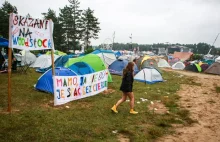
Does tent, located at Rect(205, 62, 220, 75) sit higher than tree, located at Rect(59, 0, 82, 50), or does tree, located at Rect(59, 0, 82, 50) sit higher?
tree, located at Rect(59, 0, 82, 50)

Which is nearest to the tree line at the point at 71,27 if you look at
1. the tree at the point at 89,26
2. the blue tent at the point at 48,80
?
the tree at the point at 89,26

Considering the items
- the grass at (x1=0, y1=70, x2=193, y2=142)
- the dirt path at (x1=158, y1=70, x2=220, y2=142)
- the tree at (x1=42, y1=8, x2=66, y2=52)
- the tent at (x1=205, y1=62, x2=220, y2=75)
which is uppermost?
the tree at (x1=42, y1=8, x2=66, y2=52)

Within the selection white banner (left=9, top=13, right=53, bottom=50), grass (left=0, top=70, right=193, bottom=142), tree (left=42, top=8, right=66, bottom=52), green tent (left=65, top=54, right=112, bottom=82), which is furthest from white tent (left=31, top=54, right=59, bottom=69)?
tree (left=42, top=8, right=66, bottom=52)

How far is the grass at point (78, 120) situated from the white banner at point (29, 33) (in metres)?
2.05

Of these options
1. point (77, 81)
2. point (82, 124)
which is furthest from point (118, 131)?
point (77, 81)

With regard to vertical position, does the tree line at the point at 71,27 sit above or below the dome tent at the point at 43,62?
above

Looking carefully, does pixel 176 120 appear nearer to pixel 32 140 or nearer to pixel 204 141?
pixel 204 141

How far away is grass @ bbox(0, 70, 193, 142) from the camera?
504 cm

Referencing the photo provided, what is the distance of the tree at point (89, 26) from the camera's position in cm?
4981

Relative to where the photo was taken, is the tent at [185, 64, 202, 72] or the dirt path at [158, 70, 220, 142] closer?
the dirt path at [158, 70, 220, 142]

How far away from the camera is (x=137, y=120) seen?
667cm

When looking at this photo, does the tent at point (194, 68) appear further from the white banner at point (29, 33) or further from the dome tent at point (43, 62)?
the white banner at point (29, 33)

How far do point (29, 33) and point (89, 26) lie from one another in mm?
44632

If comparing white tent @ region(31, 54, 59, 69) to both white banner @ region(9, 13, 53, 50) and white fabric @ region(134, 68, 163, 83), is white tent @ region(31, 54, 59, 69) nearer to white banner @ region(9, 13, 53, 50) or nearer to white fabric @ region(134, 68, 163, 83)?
white fabric @ region(134, 68, 163, 83)
